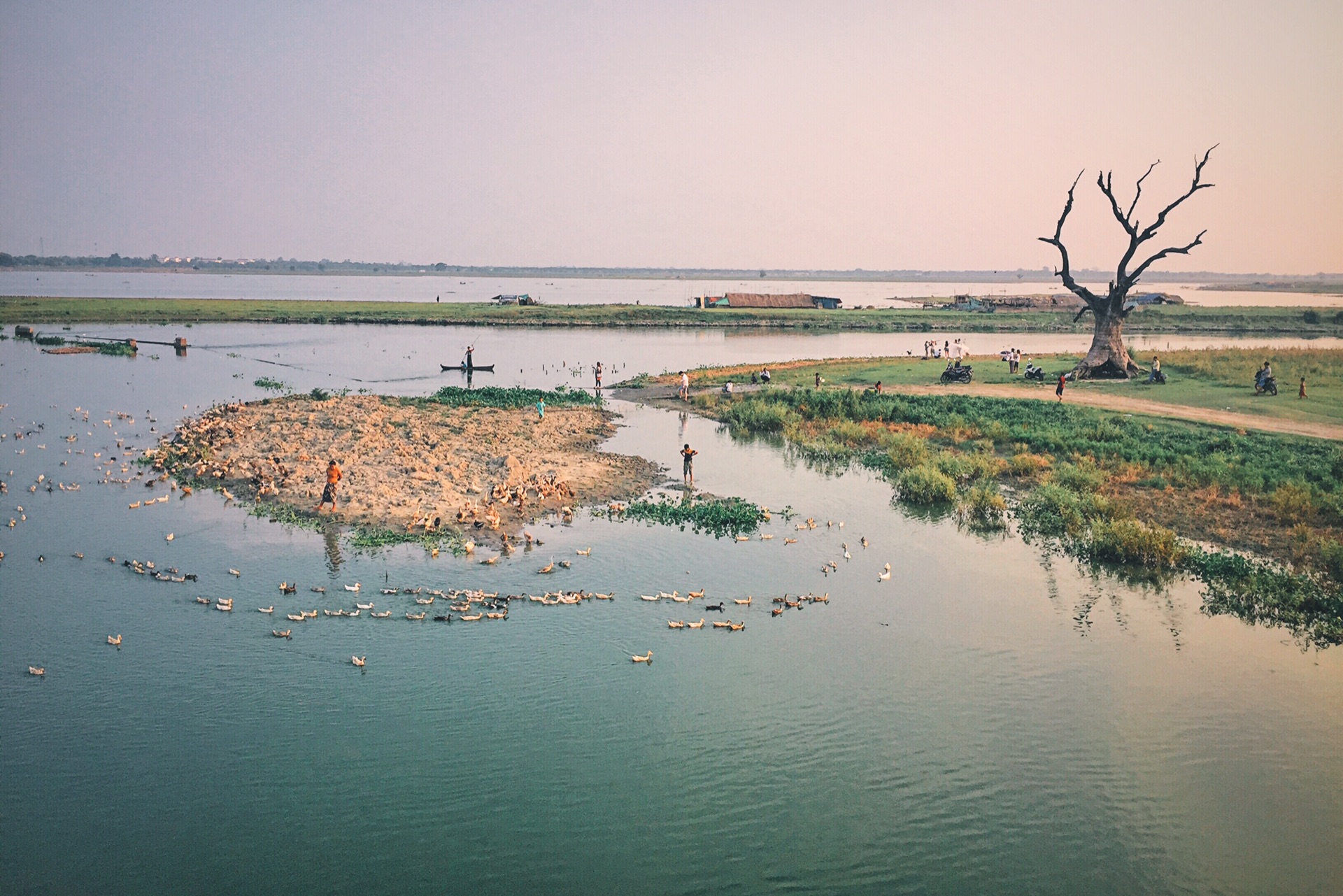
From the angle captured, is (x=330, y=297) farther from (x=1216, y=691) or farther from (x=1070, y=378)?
(x=1216, y=691)

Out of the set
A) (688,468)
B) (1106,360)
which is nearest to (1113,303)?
(1106,360)

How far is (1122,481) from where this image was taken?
30.6m

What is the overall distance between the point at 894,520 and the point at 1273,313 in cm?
11322

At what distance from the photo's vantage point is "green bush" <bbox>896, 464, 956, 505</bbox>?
30125mm

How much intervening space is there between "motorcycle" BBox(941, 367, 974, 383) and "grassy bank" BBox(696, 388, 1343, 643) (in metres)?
7.76

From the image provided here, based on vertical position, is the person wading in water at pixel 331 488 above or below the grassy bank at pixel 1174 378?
below

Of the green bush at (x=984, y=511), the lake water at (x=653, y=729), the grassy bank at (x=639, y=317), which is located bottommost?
the lake water at (x=653, y=729)

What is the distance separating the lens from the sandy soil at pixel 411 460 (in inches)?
1088

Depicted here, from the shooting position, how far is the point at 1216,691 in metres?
17.5

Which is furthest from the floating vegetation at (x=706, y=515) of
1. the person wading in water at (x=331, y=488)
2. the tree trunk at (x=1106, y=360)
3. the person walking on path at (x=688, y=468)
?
the tree trunk at (x=1106, y=360)

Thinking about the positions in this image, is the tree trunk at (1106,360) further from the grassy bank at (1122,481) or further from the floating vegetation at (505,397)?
the floating vegetation at (505,397)

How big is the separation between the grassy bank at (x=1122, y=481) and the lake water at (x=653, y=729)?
1847 millimetres

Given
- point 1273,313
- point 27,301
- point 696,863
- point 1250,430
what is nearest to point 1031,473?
point 1250,430

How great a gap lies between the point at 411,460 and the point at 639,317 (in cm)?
8018
